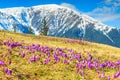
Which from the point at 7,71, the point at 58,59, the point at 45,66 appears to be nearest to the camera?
the point at 7,71

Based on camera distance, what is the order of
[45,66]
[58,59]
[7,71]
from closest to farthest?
→ [7,71] < [45,66] < [58,59]

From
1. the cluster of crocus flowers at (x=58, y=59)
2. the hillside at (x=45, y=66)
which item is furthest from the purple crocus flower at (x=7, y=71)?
the cluster of crocus flowers at (x=58, y=59)

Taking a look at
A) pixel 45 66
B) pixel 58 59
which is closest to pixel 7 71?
pixel 45 66

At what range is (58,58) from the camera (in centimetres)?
2547

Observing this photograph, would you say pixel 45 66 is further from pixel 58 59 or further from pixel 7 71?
pixel 7 71

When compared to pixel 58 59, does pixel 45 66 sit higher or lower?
lower

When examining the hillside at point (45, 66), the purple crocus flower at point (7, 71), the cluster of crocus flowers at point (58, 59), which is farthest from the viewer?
the cluster of crocus flowers at point (58, 59)

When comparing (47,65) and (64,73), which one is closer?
(64,73)

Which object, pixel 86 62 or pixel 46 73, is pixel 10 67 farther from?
pixel 86 62

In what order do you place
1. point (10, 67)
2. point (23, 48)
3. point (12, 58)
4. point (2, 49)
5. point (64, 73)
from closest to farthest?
point (10, 67), point (64, 73), point (12, 58), point (2, 49), point (23, 48)

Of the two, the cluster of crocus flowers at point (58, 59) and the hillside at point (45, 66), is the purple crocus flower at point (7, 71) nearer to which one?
the hillside at point (45, 66)

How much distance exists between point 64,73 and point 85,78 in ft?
5.30

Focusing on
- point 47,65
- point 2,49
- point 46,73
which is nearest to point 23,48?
point 2,49

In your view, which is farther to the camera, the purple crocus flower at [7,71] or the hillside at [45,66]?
the hillside at [45,66]
